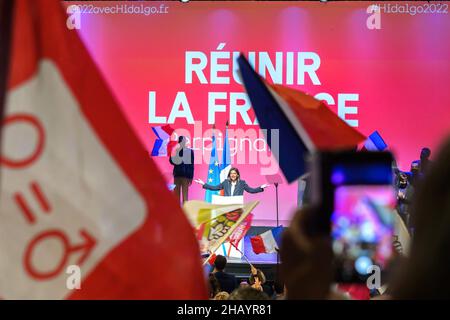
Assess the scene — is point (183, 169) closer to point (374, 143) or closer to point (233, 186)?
point (233, 186)

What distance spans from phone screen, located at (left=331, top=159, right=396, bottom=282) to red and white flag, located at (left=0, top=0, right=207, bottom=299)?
0.48m

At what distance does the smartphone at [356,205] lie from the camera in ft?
4.08

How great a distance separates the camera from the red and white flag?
165 cm

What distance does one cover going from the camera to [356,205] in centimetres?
129

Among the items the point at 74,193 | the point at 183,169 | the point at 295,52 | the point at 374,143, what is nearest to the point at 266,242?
the point at 374,143

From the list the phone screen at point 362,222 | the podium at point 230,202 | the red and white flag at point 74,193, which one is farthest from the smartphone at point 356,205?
the podium at point 230,202

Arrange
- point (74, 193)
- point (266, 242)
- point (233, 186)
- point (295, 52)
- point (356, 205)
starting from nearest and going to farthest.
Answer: point (356, 205)
point (74, 193)
point (266, 242)
point (233, 186)
point (295, 52)

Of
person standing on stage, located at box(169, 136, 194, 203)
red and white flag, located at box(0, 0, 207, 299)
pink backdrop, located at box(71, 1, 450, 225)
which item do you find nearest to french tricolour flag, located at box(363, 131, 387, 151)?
pink backdrop, located at box(71, 1, 450, 225)

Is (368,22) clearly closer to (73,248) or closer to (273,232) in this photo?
(273,232)

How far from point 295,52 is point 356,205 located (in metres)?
8.12

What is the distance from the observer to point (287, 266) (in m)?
1.26

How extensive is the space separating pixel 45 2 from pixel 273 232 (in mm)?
5716

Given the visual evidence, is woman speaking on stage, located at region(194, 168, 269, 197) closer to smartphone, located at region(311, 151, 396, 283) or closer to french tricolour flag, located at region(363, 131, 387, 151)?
french tricolour flag, located at region(363, 131, 387, 151)

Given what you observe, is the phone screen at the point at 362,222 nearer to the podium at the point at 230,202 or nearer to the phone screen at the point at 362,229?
the phone screen at the point at 362,229
